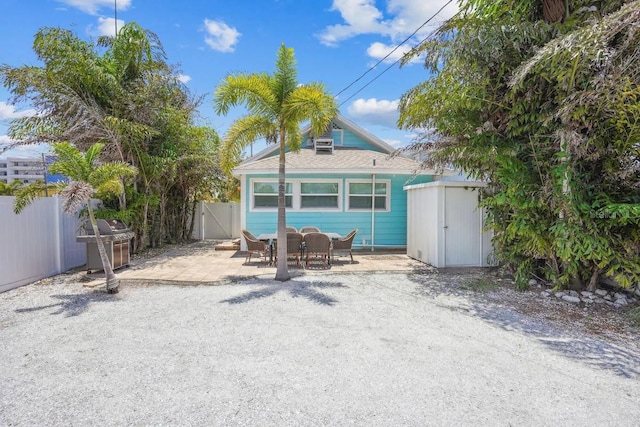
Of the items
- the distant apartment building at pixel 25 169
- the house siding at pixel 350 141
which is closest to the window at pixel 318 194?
the house siding at pixel 350 141

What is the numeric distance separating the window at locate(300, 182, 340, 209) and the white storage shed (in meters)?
3.56

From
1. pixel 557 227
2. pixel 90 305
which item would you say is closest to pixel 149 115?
pixel 90 305

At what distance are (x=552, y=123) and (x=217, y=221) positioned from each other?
14.2 m

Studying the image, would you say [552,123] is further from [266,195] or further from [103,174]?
[266,195]

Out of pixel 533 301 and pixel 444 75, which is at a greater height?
pixel 444 75

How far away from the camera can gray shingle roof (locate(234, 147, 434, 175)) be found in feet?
37.2

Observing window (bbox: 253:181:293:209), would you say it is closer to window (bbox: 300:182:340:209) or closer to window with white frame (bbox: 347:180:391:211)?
window (bbox: 300:182:340:209)

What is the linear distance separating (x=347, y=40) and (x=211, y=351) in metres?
13.4

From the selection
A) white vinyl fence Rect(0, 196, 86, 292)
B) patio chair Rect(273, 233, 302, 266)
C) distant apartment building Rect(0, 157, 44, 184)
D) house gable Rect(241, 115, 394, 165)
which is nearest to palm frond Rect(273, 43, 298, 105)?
patio chair Rect(273, 233, 302, 266)

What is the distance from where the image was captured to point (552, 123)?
238 inches

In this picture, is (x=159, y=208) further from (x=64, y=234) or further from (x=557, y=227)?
(x=557, y=227)

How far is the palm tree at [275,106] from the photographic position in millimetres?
6820

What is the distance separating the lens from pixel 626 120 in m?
5.07

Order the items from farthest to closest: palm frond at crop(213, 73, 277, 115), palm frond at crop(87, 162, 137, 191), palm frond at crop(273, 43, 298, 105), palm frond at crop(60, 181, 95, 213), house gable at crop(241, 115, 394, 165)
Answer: house gable at crop(241, 115, 394, 165), palm frond at crop(273, 43, 298, 105), palm frond at crop(213, 73, 277, 115), palm frond at crop(87, 162, 137, 191), palm frond at crop(60, 181, 95, 213)
